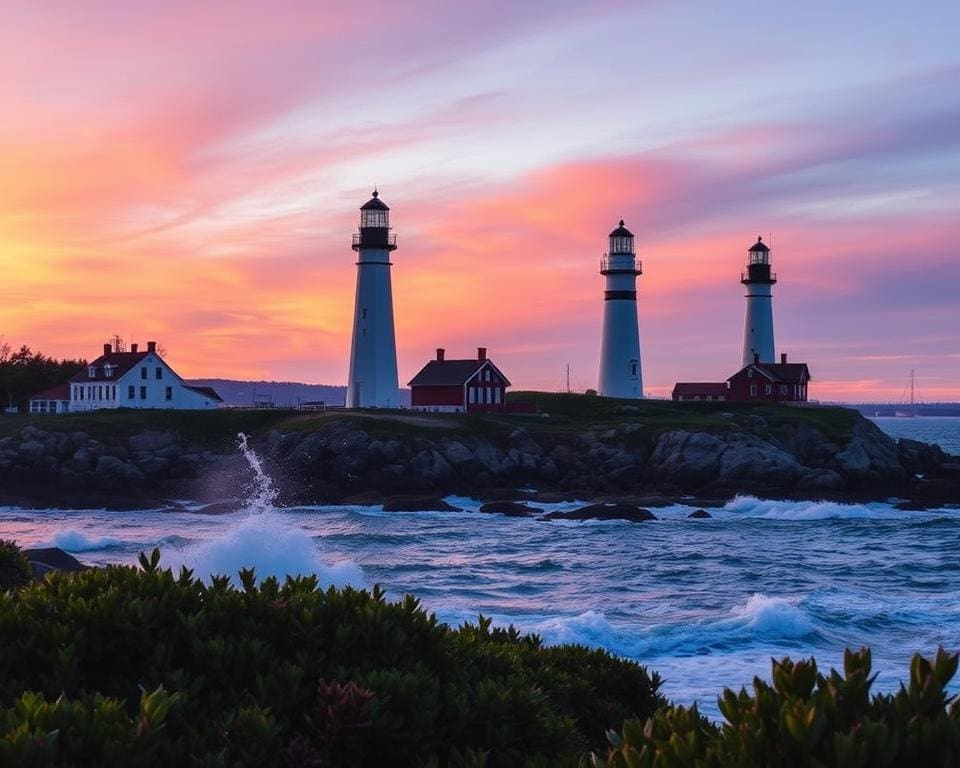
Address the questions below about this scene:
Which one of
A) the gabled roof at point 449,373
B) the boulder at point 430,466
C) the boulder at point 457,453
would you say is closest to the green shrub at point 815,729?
the boulder at point 430,466

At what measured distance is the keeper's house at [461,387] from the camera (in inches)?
2820

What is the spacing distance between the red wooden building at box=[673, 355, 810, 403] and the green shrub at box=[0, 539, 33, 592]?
230 ft

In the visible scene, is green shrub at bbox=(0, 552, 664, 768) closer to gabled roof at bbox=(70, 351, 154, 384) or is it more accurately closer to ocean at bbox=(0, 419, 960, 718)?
ocean at bbox=(0, 419, 960, 718)

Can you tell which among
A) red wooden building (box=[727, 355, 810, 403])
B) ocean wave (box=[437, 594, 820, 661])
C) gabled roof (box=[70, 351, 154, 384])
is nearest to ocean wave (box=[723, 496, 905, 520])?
ocean wave (box=[437, 594, 820, 661])

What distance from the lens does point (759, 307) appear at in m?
84.9

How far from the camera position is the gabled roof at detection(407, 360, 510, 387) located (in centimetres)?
7197

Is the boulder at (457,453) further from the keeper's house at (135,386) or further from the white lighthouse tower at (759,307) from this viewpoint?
the white lighthouse tower at (759,307)

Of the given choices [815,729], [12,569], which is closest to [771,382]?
[12,569]

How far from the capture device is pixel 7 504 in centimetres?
5112

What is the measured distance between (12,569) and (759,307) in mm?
75921

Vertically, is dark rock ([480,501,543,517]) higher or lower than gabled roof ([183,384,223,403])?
lower

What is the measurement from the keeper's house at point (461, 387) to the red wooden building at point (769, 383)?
59.5 feet

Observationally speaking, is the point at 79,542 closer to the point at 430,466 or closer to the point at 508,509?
the point at 508,509

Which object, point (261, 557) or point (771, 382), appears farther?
point (771, 382)
